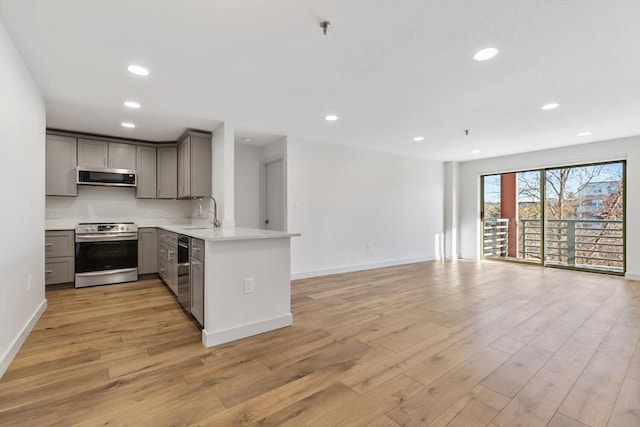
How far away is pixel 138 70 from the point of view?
8.50 feet

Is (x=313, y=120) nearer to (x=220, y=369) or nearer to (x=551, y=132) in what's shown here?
(x=220, y=369)

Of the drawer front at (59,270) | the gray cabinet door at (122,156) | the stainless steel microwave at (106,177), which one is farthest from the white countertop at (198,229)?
the gray cabinet door at (122,156)

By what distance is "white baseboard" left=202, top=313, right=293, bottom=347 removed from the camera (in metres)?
2.44

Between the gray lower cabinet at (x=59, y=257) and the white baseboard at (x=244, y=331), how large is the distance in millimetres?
3084

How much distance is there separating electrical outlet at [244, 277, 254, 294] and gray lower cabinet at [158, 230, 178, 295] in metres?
1.37

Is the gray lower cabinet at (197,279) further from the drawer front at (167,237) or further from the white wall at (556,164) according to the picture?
the white wall at (556,164)

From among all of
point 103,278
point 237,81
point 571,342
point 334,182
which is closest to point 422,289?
point 571,342

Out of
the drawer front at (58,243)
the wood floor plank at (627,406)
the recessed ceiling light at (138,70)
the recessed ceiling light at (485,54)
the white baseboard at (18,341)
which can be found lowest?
the wood floor plank at (627,406)

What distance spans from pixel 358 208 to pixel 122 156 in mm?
4078

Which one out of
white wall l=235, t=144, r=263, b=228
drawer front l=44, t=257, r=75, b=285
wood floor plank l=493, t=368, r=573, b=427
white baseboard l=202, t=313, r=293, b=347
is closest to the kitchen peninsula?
white baseboard l=202, t=313, r=293, b=347

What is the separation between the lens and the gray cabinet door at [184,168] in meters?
4.42

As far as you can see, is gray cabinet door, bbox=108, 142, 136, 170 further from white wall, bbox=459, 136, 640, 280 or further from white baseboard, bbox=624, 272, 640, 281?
white baseboard, bbox=624, 272, 640, 281

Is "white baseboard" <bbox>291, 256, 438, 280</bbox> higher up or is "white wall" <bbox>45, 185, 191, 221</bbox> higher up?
"white wall" <bbox>45, 185, 191, 221</bbox>

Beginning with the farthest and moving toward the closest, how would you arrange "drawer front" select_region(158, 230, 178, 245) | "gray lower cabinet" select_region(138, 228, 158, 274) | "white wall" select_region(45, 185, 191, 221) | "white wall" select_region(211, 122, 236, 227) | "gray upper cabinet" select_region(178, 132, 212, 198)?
"gray lower cabinet" select_region(138, 228, 158, 274)
"white wall" select_region(45, 185, 191, 221)
"gray upper cabinet" select_region(178, 132, 212, 198)
"white wall" select_region(211, 122, 236, 227)
"drawer front" select_region(158, 230, 178, 245)
